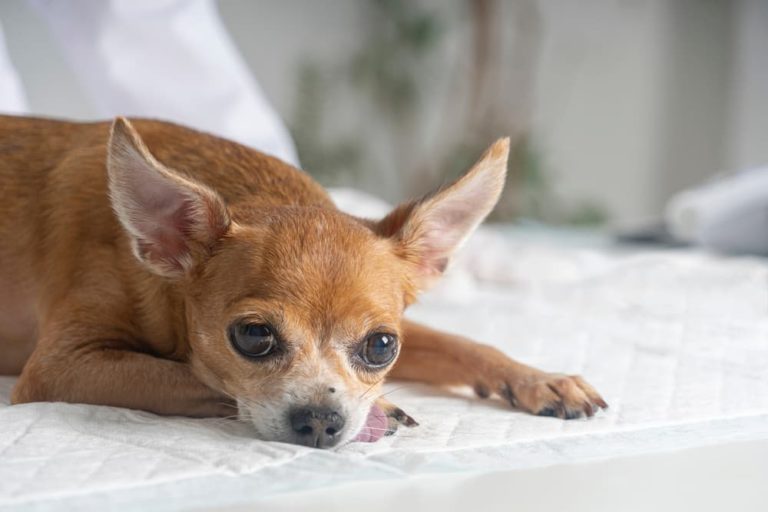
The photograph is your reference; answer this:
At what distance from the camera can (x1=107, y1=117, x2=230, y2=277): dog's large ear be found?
4.36ft

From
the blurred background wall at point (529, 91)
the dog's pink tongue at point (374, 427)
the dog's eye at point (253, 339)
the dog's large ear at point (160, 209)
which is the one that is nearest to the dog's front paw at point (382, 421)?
the dog's pink tongue at point (374, 427)

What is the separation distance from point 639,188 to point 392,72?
2.11m

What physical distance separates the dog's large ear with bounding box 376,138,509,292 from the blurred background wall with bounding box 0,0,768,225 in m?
4.15

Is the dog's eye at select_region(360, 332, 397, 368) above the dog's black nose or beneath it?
above

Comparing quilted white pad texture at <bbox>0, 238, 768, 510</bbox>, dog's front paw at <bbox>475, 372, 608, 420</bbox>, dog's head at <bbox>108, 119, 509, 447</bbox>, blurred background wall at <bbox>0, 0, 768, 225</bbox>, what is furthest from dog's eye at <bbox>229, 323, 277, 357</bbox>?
blurred background wall at <bbox>0, 0, 768, 225</bbox>

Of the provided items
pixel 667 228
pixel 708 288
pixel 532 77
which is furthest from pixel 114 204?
pixel 532 77

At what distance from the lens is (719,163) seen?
6.84m

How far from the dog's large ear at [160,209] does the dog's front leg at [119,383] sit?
15cm

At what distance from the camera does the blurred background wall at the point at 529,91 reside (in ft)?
19.5

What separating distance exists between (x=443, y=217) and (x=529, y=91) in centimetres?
515

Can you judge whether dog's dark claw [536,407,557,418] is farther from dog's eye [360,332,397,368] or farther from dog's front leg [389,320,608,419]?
dog's eye [360,332,397,368]

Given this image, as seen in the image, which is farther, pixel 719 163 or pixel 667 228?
pixel 719 163

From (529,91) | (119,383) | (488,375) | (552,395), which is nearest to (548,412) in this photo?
(552,395)

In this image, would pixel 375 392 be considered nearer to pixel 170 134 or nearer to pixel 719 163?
pixel 170 134
